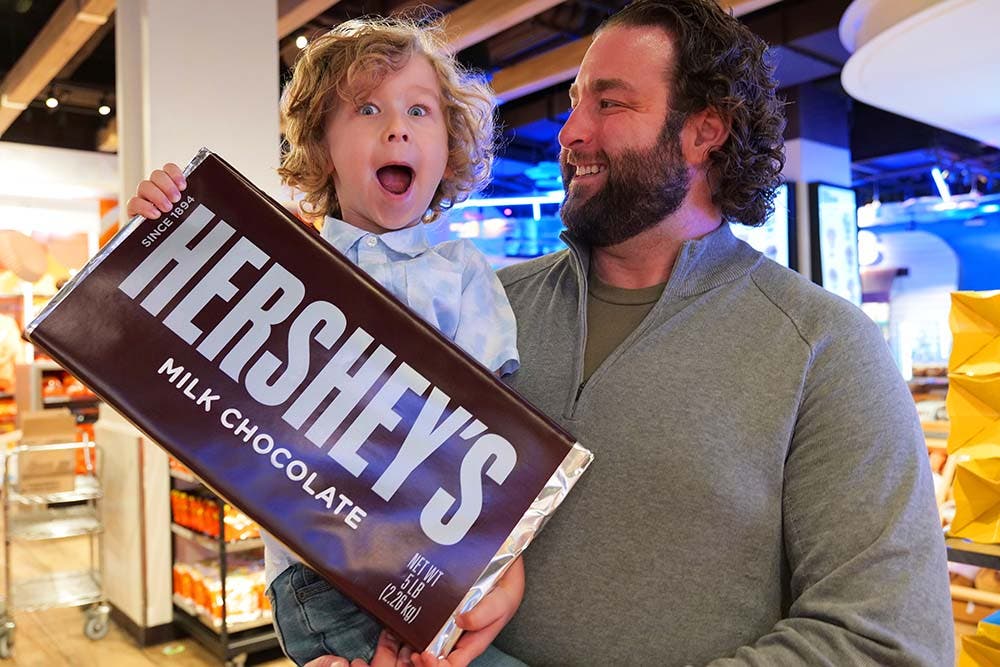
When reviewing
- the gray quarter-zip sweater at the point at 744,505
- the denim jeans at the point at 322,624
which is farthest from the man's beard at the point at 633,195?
the denim jeans at the point at 322,624

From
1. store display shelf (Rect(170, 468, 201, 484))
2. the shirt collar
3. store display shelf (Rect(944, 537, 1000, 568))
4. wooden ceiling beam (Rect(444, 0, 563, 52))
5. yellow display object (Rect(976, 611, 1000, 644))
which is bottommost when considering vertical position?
yellow display object (Rect(976, 611, 1000, 644))

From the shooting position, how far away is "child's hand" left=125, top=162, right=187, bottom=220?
1115 millimetres

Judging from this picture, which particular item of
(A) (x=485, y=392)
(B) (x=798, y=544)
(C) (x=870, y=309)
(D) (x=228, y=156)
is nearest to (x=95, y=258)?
(A) (x=485, y=392)

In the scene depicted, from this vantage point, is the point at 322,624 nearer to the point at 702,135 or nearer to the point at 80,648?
the point at 702,135

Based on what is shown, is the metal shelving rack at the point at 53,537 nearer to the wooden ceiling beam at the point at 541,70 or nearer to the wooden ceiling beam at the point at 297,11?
the wooden ceiling beam at the point at 297,11

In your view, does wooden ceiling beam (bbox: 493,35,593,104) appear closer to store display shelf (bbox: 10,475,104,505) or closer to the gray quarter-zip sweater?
store display shelf (bbox: 10,475,104,505)

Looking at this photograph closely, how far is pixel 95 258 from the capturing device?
109 centimetres

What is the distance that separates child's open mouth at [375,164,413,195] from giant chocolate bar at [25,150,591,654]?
307 mm

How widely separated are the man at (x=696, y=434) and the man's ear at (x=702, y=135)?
0.09 feet

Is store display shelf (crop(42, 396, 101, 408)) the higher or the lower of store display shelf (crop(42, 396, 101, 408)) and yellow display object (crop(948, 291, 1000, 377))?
the lower

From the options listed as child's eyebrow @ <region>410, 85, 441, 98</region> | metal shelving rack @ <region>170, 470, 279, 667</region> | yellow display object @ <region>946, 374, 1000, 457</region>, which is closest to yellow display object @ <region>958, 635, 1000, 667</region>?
yellow display object @ <region>946, 374, 1000, 457</region>

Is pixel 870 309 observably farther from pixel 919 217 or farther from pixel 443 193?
pixel 443 193

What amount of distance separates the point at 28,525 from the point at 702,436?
441 centimetres

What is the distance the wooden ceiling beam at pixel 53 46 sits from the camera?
4.91 meters
